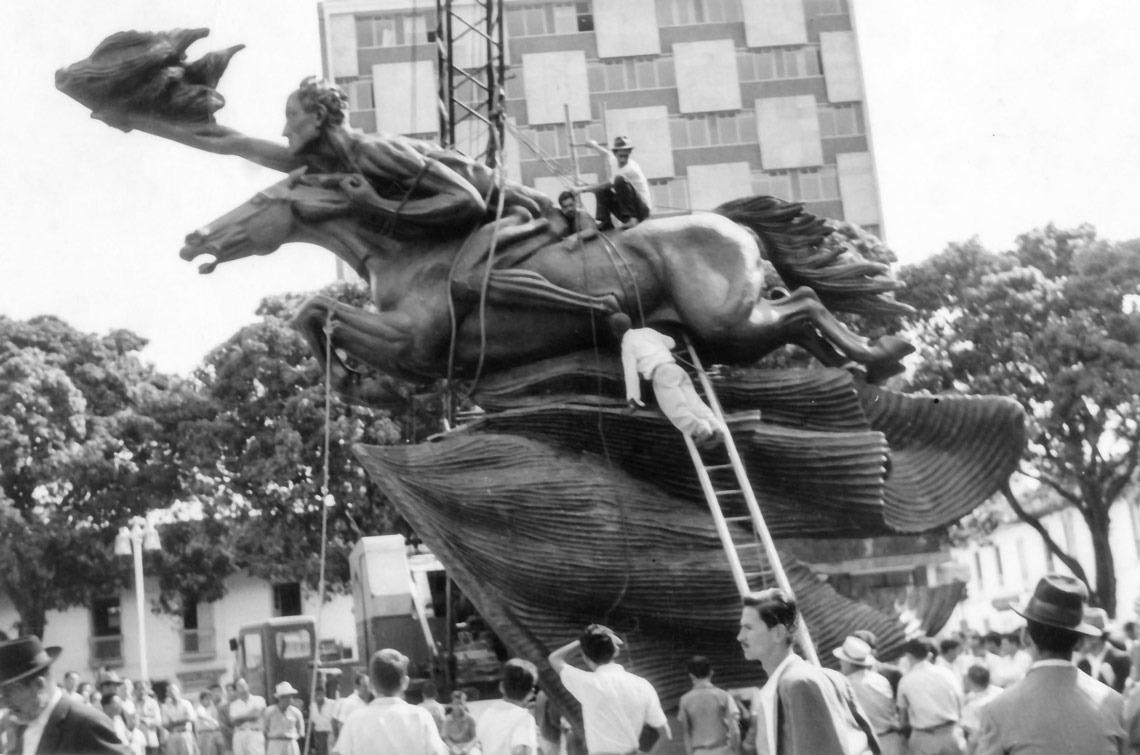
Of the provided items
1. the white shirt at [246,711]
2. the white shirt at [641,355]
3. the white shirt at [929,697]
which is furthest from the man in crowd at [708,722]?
the white shirt at [246,711]

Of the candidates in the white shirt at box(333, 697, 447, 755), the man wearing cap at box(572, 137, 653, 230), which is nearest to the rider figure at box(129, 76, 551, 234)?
the man wearing cap at box(572, 137, 653, 230)

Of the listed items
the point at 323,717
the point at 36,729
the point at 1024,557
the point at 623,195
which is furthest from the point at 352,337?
the point at 1024,557

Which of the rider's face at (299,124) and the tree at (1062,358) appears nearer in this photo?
the rider's face at (299,124)

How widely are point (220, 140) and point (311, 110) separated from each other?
88 centimetres

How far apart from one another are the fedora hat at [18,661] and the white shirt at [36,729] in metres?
0.14

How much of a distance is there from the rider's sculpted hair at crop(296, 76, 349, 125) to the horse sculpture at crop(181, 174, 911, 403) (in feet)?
1.58

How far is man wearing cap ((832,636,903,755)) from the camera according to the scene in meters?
9.21

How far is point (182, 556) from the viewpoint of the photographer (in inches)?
1566

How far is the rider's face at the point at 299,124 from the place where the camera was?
10.9 m

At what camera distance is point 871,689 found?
9.50 metres

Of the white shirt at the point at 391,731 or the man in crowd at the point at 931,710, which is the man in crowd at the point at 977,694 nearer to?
the man in crowd at the point at 931,710

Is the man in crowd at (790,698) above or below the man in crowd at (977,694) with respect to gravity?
above

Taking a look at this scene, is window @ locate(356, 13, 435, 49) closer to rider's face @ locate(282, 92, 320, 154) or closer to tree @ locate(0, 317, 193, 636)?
tree @ locate(0, 317, 193, 636)

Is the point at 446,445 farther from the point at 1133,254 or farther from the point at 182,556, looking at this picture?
the point at 182,556
